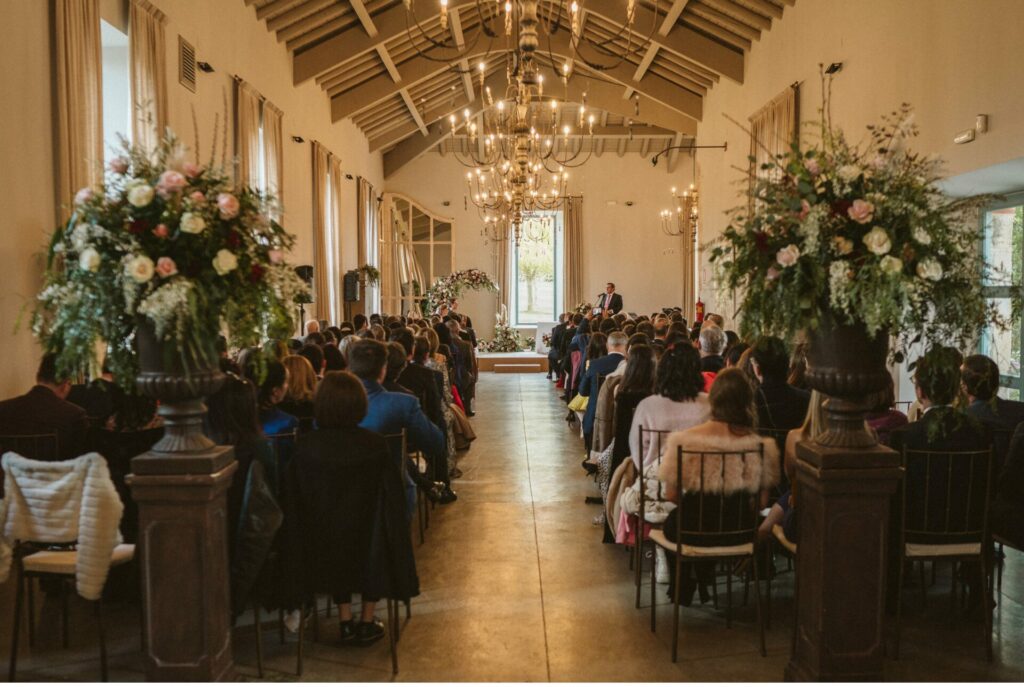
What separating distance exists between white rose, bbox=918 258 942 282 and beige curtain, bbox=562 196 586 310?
1841 cm

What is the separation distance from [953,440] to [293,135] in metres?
11.1

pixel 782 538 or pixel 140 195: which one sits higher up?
pixel 140 195

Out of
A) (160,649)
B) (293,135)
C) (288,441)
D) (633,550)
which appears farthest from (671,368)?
(293,135)

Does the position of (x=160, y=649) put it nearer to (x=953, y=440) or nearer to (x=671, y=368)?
(x=671, y=368)

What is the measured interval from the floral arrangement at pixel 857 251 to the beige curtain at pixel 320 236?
37.0 ft

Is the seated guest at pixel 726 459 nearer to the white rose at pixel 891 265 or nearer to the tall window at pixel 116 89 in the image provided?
the white rose at pixel 891 265

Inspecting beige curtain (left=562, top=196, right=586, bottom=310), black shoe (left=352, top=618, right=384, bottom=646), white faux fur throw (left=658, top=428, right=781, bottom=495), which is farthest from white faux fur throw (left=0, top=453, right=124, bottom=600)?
beige curtain (left=562, top=196, right=586, bottom=310)

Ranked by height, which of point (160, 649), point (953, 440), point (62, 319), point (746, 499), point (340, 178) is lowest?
point (160, 649)

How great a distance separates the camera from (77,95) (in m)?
6.07

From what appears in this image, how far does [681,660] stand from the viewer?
143 inches

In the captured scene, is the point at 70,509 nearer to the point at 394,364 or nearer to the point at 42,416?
the point at 42,416

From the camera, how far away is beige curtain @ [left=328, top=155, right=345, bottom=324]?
1505cm

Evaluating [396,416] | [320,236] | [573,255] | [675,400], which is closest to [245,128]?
[320,236]

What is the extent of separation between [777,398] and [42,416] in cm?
367
